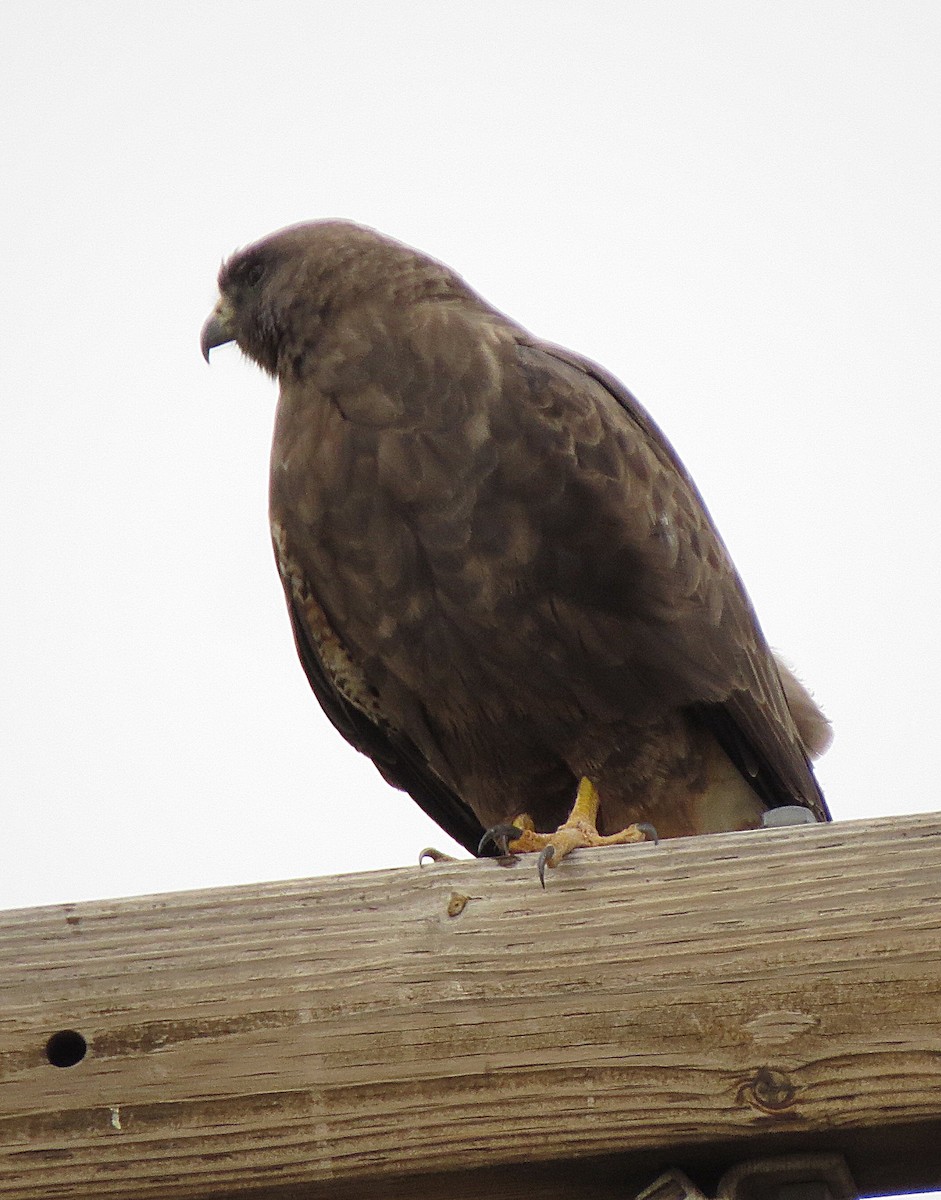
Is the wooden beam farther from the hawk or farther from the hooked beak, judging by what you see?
the hooked beak

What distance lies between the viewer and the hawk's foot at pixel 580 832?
282cm

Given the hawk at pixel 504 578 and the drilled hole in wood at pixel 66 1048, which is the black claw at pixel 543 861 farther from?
the hawk at pixel 504 578

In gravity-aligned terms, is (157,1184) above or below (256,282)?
below

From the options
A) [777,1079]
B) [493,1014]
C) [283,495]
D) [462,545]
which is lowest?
[777,1079]

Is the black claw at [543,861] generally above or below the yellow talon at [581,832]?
below

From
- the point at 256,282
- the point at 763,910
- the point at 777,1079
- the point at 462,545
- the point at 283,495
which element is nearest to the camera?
the point at 777,1079

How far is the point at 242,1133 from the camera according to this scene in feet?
5.38

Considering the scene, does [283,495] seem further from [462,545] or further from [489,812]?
[489,812]

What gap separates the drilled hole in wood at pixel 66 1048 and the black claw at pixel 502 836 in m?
1.37

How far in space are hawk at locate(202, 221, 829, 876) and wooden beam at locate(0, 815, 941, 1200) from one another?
1.28 m

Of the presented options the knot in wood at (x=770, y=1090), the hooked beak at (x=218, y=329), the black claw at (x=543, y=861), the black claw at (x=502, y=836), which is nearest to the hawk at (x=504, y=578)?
the black claw at (x=502, y=836)

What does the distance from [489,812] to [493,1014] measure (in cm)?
204

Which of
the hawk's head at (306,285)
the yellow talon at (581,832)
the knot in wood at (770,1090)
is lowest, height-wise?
the knot in wood at (770,1090)

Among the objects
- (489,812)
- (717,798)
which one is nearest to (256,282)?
(489,812)
